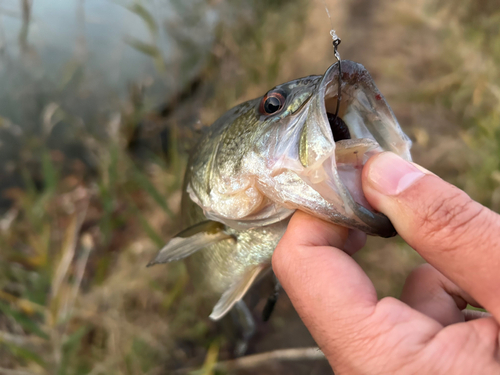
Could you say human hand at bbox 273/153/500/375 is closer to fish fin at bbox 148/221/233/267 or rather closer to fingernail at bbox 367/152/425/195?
fingernail at bbox 367/152/425/195

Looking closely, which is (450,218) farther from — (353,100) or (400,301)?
(353,100)

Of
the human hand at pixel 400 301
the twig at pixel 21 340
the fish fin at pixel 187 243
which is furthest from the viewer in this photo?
the twig at pixel 21 340

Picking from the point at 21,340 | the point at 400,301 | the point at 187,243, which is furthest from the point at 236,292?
the point at 21,340

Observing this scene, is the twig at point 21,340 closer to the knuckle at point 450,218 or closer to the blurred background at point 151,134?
the blurred background at point 151,134

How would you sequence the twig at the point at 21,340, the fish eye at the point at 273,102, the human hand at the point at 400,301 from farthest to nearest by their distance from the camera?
the twig at the point at 21,340 → the fish eye at the point at 273,102 → the human hand at the point at 400,301

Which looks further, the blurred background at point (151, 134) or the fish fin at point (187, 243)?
the blurred background at point (151, 134)

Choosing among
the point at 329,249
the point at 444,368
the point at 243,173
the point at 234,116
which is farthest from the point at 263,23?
the point at 444,368

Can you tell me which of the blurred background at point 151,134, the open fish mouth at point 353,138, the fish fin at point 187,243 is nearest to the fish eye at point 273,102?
the open fish mouth at point 353,138
